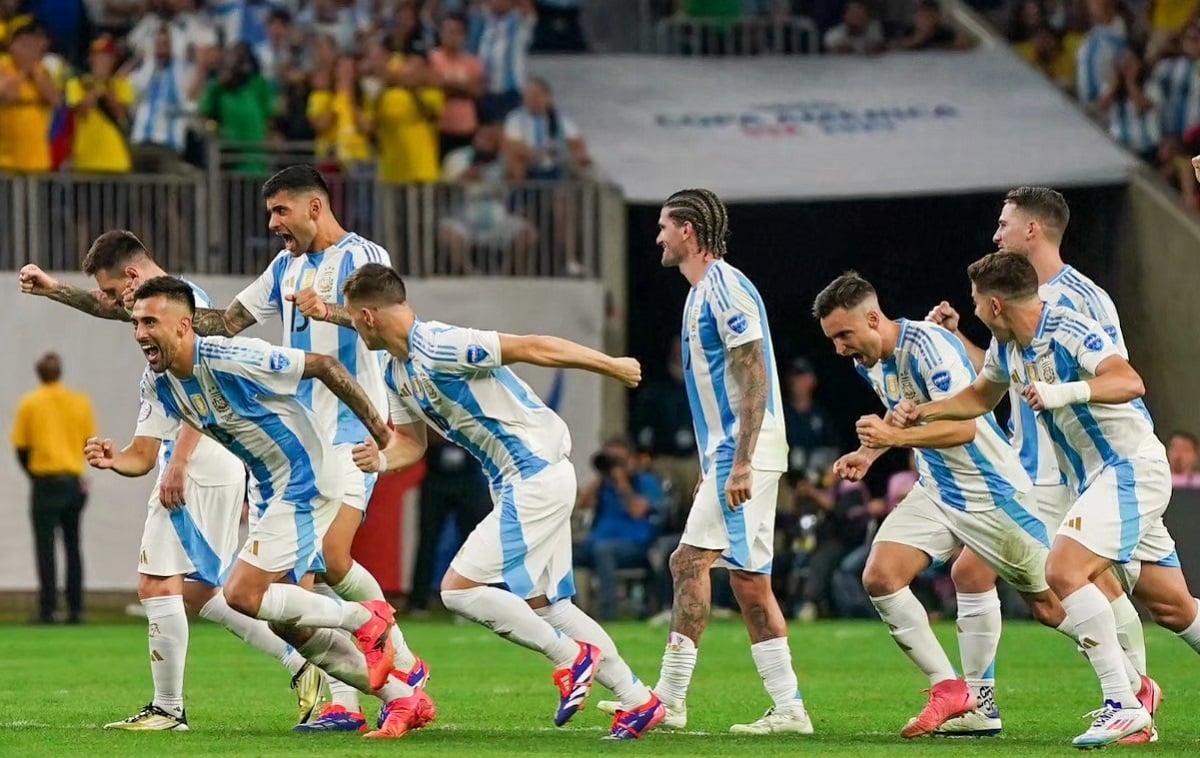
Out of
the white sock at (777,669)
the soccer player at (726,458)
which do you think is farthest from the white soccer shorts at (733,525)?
the white sock at (777,669)

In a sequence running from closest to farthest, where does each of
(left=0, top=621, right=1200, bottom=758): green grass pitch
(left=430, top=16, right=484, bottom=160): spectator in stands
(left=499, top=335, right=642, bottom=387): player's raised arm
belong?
1. (left=499, top=335, right=642, bottom=387): player's raised arm
2. (left=0, top=621, right=1200, bottom=758): green grass pitch
3. (left=430, top=16, right=484, bottom=160): spectator in stands

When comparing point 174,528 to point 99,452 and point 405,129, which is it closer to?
point 99,452

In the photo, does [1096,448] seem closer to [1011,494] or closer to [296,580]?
[1011,494]

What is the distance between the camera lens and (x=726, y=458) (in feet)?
35.3

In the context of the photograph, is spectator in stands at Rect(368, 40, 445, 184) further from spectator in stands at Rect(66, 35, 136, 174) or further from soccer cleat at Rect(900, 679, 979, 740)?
soccer cleat at Rect(900, 679, 979, 740)

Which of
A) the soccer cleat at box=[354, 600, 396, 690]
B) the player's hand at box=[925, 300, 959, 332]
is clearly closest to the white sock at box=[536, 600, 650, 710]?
the soccer cleat at box=[354, 600, 396, 690]

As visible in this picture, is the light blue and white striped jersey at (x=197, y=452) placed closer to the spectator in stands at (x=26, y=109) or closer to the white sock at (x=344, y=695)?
the white sock at (x=344, y=695)

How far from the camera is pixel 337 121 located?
75.8 ft

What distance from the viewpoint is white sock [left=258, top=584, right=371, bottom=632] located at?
33.9ft

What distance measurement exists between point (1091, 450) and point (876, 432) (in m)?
1.19

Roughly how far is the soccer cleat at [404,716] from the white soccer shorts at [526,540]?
2.38ft

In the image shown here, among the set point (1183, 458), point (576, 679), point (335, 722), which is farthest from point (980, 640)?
point (1183, 458)

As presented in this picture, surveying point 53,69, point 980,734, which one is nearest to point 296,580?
point 980,734

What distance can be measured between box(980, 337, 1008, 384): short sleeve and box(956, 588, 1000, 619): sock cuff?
1.17 m
